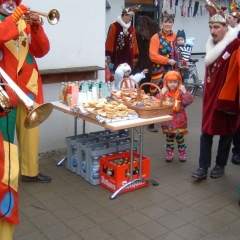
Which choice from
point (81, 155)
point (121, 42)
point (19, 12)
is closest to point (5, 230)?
point (19, 12)

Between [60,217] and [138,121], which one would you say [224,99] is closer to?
[138,121]

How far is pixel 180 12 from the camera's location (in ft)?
34.2

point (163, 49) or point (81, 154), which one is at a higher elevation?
point (163, 49)

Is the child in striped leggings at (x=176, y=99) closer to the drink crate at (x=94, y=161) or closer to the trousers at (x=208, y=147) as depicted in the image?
the trousers at (x=208, y=147)

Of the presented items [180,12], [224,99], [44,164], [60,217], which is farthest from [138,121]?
[180,12]

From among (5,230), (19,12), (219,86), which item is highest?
(19,12)

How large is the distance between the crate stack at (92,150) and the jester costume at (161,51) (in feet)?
4.78

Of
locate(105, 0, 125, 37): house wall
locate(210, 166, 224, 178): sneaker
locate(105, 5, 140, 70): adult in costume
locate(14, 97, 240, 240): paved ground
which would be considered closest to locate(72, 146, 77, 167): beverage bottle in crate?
locate(14, 97, 240, 240): paved ground

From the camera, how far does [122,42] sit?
282 inches

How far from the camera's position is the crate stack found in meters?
4.49

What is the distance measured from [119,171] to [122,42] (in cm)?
350

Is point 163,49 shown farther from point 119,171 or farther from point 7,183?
point 7,183

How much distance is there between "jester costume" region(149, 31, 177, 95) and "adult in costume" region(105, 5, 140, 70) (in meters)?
1.21

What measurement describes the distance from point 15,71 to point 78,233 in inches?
67.5
